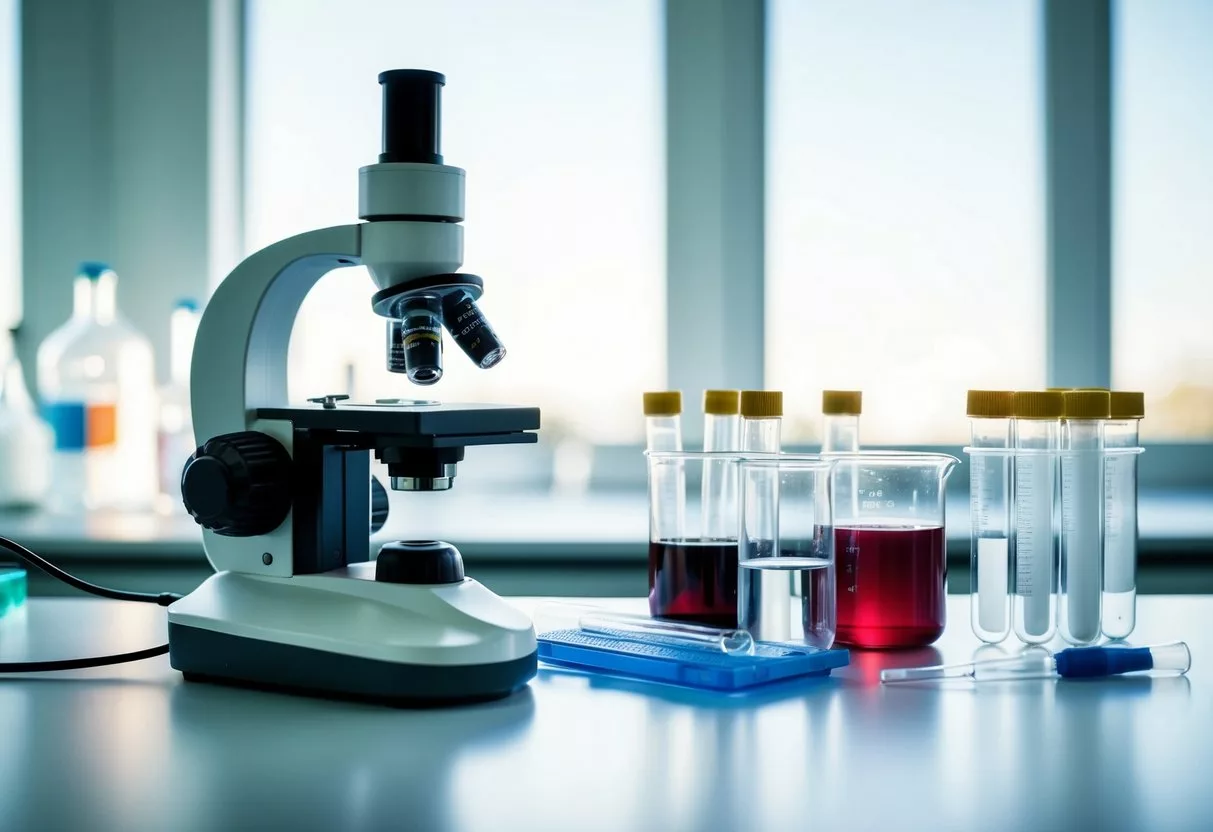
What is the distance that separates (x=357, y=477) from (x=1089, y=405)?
2.09ft

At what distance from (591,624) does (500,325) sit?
1.36 m

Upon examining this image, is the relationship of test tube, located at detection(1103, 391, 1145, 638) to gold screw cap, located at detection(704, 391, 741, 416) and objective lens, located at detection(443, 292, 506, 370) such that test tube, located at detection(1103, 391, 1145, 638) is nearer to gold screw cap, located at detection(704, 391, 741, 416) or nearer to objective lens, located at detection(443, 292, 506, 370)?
gold screw cap, located at detection(704, 391, 741, 416)

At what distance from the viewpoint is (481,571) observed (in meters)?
1.84

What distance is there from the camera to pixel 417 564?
35.4 inches

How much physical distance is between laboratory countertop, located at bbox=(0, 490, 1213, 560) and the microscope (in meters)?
0.82

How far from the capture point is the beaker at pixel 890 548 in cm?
101

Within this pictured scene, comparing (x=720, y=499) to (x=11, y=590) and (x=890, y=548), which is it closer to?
(x=890, y=548)

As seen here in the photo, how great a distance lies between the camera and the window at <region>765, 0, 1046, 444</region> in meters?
2.29

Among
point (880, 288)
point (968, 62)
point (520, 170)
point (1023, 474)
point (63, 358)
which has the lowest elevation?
point (1023, 474)

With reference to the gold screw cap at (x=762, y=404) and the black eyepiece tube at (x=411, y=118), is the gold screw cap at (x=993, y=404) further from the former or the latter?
the black eyepiece tube at (x=411, y=118)

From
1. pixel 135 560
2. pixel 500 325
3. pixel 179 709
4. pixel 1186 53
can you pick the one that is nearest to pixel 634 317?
pixel 500 325

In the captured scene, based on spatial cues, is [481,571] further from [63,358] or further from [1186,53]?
[1186,53]

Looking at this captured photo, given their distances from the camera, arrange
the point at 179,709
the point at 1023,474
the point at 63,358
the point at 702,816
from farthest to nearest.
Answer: the point at 63,358 → the point at 1023,474 → the point at 179,709 → the point at 702,816

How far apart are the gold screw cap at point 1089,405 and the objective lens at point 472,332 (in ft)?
1.61
